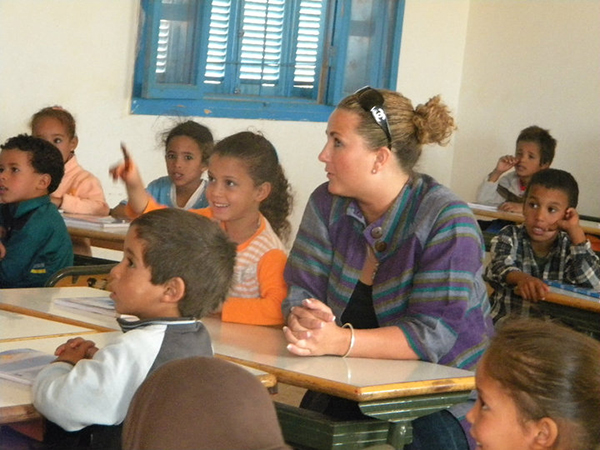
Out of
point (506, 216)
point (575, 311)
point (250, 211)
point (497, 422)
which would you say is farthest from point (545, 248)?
point (497, 422)

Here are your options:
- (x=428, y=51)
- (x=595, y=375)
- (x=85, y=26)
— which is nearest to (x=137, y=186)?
(x=595, y=375)

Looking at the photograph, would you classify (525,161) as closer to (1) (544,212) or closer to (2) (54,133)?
(1) (544,212)

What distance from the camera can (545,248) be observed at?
4.36m

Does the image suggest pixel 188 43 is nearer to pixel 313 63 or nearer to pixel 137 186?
pixel 313 63

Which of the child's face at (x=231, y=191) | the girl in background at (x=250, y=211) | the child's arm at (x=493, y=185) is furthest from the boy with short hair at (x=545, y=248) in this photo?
the child's arm at (x=493, y=185)

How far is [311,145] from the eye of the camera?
22.8 feet

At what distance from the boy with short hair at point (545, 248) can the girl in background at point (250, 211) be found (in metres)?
1.31


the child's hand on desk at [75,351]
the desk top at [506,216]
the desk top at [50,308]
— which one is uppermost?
the desk top at [506,216]

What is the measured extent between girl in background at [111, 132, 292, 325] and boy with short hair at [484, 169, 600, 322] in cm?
131

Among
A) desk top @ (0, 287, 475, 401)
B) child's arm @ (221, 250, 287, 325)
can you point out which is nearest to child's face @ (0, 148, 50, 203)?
desk top @ (0, 287, 475, 401)

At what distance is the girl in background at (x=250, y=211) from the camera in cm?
272

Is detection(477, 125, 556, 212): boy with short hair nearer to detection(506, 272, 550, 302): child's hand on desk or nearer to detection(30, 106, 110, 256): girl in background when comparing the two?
detection(506, 272, 550, 302): child's hand on desk

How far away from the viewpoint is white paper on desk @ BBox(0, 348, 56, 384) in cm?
195

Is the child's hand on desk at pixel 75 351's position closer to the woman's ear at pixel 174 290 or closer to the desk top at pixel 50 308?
the woman's ear at pixel 174 290
